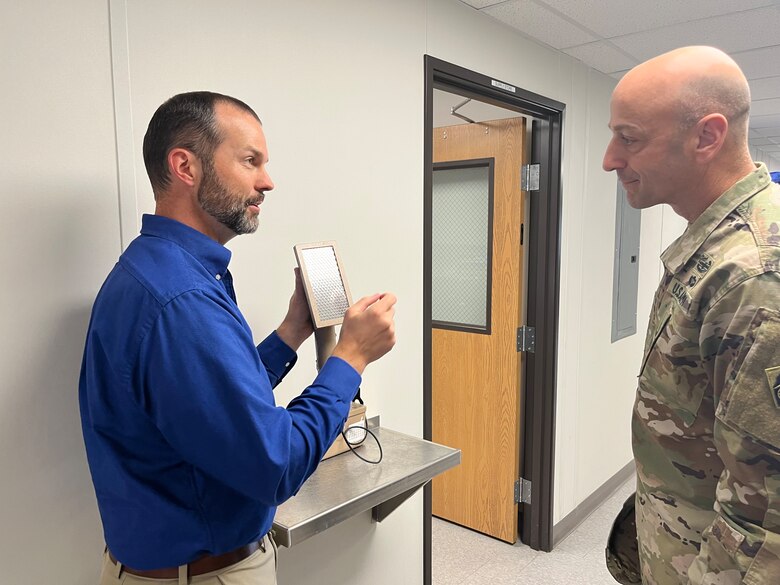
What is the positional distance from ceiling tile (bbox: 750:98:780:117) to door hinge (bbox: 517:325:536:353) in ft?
7.38

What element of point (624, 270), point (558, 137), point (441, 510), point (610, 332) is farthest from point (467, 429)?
point (558, 137)

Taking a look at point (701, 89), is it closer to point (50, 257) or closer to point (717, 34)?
point (50, 257)

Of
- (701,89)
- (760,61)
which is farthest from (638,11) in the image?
(701,89)

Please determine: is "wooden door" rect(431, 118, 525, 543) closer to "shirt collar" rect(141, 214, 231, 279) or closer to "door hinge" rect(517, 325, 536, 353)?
"door hinge" rect(517, 325, 536, 353)

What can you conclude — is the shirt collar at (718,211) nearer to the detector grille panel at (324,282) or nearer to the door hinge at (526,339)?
the detector grille panel at (324,282)

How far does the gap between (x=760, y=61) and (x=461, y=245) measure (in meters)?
1.65

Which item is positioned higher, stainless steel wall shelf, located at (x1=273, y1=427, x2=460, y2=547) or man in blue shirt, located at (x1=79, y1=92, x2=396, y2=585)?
man in blue shirt, located at (x1=79, y1=92, x2=396, y2=585)

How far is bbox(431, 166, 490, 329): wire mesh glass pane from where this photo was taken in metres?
2.79

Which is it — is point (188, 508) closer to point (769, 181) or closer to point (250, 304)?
point (250, 304)

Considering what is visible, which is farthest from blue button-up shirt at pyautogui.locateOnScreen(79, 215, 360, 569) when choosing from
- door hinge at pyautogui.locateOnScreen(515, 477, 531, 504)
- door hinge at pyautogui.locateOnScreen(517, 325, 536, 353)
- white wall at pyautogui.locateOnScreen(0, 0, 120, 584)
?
door hinge at pyautogui.locateOnScreen(515, 477, 531, 504)

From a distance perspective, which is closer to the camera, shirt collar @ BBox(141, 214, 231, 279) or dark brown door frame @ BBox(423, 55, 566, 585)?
shirt collar @ BBox(141, 214, 231, 279)

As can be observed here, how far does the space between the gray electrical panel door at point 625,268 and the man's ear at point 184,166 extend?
2603 mm

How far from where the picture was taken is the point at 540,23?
2.12 m

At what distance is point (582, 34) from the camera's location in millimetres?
2246
